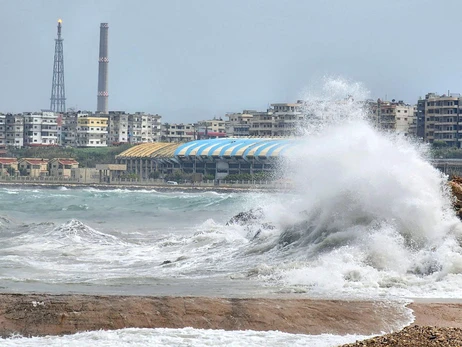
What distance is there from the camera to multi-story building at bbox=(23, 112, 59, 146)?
134 metres

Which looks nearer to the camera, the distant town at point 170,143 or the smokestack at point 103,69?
the distant town at point 170,143

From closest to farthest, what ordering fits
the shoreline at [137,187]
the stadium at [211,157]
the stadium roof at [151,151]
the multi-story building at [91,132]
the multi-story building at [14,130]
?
1. the shoreline at [137,187]
2. the stadium at [211,157]
3. the stadium roof at [151,151]
4. the multi-story building at [91,132]
5. the multi-story building at [14,130]

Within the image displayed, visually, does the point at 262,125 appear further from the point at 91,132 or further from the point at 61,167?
the point at 91,132

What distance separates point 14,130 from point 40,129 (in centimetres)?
321

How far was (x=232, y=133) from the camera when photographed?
131125 millimetres

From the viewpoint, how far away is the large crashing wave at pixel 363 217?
19.3m

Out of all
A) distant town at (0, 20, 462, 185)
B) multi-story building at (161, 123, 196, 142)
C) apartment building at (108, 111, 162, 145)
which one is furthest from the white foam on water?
multi-story building at (161, 123, 196, 142)

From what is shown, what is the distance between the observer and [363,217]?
22516 millimetres

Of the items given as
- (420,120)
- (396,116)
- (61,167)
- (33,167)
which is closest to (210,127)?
(61,167)

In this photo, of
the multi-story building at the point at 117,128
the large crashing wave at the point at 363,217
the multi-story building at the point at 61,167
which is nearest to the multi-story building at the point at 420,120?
the multi-story building at the point at 61,167

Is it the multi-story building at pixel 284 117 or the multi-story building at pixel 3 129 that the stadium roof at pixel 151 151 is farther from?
the multi-story building at pixel 3 129

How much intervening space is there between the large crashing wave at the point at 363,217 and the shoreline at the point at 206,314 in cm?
246

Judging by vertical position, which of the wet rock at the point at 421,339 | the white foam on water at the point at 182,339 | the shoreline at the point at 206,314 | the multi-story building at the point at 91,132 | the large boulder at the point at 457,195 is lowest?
the white foam on water at the point at 182,339

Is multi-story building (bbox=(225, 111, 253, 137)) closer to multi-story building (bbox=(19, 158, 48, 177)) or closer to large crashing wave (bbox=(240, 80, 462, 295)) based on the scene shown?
multi-story building (bbox=(19, 158, 48, 177))
